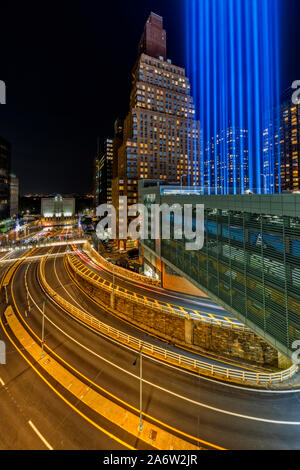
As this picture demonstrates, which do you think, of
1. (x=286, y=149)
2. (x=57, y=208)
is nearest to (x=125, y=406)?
(x=57, y=208)

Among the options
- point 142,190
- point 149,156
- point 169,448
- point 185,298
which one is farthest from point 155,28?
point 169,448

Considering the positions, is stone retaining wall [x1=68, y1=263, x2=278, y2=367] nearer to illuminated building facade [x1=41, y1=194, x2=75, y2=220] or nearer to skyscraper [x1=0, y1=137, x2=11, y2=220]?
skyscraper [x1=0, y1=137, x2=11, y2=220]

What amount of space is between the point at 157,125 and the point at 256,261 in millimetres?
94402

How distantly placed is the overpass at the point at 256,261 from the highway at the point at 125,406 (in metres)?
4.86

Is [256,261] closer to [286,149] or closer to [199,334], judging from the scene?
[199,334]

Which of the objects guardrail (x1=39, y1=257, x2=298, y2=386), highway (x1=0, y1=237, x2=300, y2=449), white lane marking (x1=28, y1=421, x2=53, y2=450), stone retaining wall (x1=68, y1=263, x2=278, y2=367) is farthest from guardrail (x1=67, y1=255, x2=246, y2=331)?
white lane marking (x1=28, y1=421, x2=53, y2=450)

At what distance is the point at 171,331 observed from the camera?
29562mm

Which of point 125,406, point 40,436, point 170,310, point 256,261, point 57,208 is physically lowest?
point 40,436

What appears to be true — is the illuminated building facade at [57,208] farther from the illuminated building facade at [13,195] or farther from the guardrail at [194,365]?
the guardrail at [194,365]

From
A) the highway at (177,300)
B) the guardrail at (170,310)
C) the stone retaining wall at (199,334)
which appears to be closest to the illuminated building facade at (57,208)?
the highway at (177,300)

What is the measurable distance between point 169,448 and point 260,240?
1483 cm

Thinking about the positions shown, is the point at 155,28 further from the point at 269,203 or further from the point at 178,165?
the point at 269,203

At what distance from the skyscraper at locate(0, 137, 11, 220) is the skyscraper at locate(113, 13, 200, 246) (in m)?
58.6

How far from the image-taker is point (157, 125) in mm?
96750
